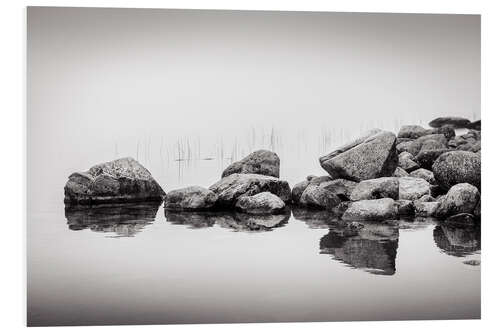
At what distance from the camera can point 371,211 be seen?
8.81 meters

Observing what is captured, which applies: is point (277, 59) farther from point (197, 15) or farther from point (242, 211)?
point (242, 211)

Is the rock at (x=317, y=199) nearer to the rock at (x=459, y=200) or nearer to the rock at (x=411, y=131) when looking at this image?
the rock at (x=411, y=131)

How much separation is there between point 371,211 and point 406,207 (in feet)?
2.03

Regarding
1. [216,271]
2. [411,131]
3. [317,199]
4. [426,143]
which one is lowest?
[216,271]

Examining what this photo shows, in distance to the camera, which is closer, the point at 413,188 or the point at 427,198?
the point at 427,198

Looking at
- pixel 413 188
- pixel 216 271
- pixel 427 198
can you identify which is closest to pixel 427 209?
pixel 427 198

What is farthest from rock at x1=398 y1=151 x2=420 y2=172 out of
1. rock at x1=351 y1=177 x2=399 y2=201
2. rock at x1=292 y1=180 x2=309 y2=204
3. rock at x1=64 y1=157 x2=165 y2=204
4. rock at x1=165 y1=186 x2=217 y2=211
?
rock at x1=64 y1=157 x2=165 y2=204

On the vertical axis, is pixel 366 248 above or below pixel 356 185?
below

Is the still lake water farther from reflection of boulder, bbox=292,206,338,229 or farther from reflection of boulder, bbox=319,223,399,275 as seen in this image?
reflection of boulder, bbox=292,206,338,229

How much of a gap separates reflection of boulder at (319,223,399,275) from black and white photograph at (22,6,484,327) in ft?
0.10

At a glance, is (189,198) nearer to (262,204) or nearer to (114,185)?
(114,185)

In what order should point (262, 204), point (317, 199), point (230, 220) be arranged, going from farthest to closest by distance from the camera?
point (262, 204) → point (317, 199) → point (230, 220)

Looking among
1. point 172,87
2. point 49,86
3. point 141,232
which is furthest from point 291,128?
point 49,86

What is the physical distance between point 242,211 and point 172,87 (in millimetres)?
2334
